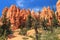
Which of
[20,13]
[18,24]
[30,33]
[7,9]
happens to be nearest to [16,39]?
[30,33]

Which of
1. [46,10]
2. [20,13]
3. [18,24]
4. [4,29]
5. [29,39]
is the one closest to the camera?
[29,39]

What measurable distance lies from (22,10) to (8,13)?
22.0 feet

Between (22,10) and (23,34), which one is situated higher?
(22,10)

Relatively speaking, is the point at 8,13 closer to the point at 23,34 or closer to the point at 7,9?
the point at 7,9

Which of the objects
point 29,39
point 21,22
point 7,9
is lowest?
point 29,39

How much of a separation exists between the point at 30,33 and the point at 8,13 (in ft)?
101

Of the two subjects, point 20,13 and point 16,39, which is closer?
point 16,39

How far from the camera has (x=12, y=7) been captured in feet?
318

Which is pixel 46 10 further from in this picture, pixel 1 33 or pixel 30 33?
pixel 1 33

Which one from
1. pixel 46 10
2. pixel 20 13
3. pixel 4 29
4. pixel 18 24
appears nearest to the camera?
pixel 4 29

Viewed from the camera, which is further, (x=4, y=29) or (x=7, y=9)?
(x=7, y=9)

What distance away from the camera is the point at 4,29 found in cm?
6372

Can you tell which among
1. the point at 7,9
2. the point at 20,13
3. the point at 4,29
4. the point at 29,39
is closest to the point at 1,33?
the point at 4,29

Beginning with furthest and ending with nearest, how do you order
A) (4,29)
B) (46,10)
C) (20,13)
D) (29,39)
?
(46,10), (20,13), (4,29), (29,39)
